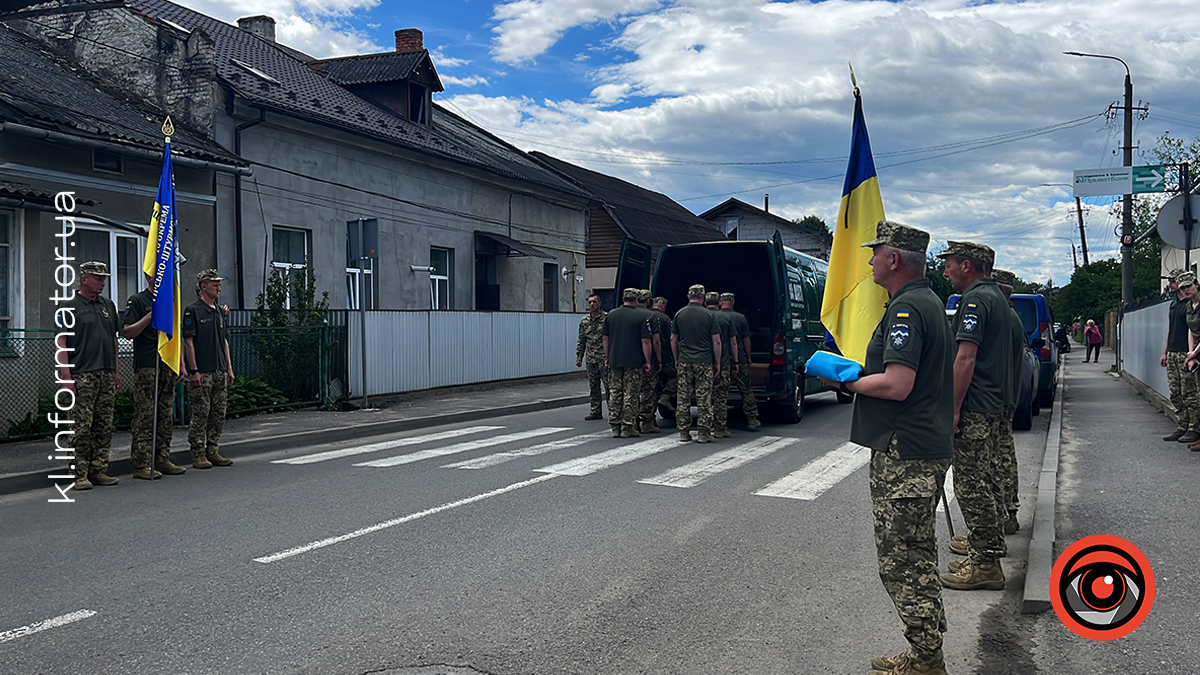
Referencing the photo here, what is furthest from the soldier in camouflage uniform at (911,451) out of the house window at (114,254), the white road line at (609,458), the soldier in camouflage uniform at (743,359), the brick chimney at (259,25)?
the brick chimney at (259,25)

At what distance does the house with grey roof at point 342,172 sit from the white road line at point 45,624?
9714mm

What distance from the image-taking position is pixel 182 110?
685 inches

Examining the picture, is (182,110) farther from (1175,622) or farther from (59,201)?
(1175,622)

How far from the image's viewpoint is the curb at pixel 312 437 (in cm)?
877

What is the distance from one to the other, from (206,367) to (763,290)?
845 centimetres

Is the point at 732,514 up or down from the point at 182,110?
down

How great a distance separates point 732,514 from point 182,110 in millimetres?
14621

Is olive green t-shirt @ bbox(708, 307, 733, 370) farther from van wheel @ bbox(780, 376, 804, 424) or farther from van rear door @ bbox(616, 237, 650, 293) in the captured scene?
van rear door @ bbox(616, 237, 650, 293)

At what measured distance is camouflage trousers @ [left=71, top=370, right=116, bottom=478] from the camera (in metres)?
8.38

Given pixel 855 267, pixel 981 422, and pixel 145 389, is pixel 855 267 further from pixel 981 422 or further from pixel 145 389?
pixel 145 389

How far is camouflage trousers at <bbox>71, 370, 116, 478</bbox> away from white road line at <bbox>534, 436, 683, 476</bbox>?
13.2ft

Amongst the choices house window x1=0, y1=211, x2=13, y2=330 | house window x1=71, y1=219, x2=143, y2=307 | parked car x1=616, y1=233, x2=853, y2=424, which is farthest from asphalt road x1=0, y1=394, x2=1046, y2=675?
house window x1=71, y1=219, x2=143, y2=307

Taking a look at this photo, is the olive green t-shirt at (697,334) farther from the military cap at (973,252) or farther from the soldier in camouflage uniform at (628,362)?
the military cap at (973,252)

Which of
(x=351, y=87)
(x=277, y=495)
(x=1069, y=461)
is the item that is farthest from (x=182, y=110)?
(x=1069, y=461)
